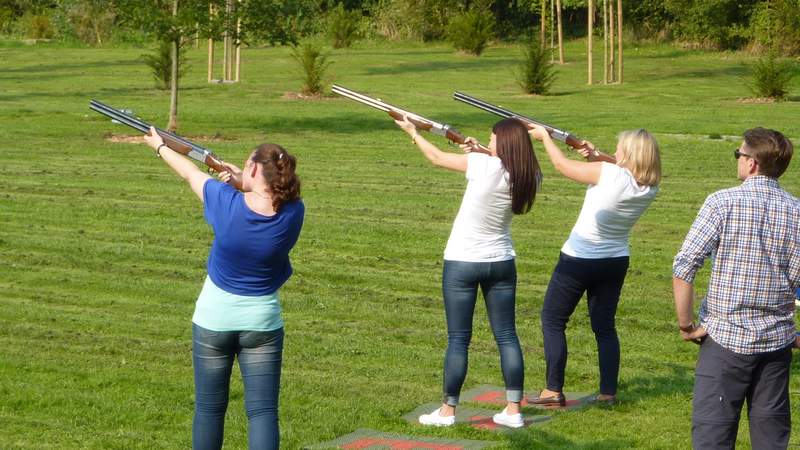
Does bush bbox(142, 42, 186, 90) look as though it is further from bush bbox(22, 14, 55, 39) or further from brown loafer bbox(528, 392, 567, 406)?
bush bbox(22, 14, 55, 39)

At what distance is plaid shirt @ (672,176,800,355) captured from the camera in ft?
18.7

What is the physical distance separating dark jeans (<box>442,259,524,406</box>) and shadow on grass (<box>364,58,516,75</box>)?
34.5 metres

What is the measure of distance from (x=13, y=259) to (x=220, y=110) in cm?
1686

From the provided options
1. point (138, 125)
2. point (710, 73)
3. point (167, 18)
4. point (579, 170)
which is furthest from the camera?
point (710, 73)

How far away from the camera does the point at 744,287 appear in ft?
18.9

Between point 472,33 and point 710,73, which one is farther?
point 472,33

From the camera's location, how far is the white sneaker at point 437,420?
25.2ft

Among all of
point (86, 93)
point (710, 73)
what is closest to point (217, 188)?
point (86, 93)

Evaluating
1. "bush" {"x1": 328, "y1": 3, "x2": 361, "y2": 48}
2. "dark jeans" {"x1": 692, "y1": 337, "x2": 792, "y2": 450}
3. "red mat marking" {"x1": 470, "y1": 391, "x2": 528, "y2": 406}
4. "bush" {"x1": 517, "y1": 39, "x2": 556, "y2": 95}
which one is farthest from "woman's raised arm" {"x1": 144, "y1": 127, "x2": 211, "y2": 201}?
"bush" {"x1": 328, "y1": 3, "x2": 361, "y2": 48}

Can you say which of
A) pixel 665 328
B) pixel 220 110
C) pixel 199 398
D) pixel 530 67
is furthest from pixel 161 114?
pixel 199 398

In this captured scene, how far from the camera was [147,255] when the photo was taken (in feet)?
44.3

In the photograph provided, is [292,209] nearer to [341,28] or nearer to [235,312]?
[235,312]

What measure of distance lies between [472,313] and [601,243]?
0.92 m

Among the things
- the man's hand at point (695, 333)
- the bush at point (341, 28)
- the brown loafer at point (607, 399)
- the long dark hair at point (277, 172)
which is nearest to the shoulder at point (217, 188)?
the long dark hair at point (277, 172)
